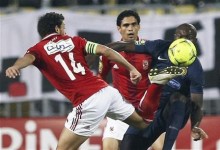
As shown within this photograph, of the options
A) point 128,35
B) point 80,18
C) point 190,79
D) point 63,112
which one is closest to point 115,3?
point 80,18

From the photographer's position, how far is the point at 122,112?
804cm

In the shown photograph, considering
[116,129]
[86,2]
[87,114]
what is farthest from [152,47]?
[86,2]

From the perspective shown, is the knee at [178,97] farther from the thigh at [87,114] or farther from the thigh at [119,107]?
the thigh at [87,114]

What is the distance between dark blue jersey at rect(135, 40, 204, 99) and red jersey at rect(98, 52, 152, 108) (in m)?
0.22

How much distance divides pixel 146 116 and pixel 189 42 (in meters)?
0.88

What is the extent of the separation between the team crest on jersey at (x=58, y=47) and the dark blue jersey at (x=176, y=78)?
82 centimetres

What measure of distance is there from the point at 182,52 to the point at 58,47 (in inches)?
47.0

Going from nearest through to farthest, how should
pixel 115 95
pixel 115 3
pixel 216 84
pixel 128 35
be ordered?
pixel 115 95 → pixel 128 35 → pixel 216 84 → pixel 115 3

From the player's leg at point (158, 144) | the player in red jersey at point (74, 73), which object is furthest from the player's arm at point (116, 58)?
the player's leg at point (158, 144)

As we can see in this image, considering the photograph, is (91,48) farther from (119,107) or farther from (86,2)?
(86,2)

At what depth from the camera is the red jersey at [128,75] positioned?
8.62 m

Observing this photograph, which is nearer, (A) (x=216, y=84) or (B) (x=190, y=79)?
(B) (x=190, y=79)

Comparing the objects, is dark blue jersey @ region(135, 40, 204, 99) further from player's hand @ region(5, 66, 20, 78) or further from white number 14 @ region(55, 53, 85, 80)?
player's hand @ region(5, 66, 20, 78)

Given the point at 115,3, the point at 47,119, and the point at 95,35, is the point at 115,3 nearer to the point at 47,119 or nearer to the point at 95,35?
the point at 95,35
